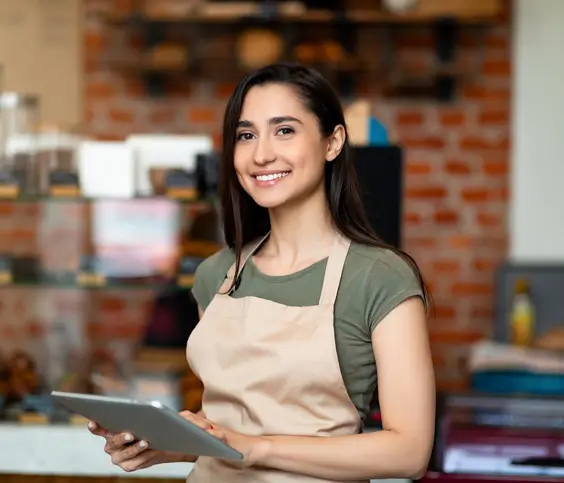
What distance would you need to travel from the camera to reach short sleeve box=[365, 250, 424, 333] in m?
1.62

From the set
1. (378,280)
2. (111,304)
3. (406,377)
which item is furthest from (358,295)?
(111,304)

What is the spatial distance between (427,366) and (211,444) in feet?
1.15

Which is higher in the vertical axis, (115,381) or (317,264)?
(317,264)

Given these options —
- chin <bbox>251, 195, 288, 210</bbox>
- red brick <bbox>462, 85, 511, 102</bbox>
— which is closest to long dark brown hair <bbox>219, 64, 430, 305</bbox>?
chin <bbox>251, 195, 288, 210</bbox>

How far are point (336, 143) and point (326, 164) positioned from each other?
0.04 m

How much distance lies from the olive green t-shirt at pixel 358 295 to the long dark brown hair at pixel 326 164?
0.04 metres

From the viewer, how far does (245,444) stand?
159cm

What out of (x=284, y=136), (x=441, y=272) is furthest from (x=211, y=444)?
(x=441, y=272)

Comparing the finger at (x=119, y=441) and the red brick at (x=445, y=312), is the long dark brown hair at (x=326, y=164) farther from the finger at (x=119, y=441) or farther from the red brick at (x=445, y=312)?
the red brick at (x=445, y=312)

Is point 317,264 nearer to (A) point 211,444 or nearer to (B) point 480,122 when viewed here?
(A) point 211,444

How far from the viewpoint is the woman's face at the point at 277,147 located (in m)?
1.71

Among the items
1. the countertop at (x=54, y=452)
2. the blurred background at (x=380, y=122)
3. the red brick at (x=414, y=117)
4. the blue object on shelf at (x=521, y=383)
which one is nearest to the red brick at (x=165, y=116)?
the blurred background at (x=380, y=122)

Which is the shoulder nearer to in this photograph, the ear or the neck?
the neck

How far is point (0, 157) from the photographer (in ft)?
9.39
